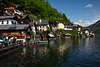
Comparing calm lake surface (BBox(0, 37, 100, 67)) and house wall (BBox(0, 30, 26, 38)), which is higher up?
house wall (BBox(0, 30, 26, 38))

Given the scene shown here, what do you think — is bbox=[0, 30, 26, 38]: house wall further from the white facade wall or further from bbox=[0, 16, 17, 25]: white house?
bbox=[0, 16, 17, 25]: white house

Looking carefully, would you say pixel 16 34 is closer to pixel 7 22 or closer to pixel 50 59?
pixel 7 22

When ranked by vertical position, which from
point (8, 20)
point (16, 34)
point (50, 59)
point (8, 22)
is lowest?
point (50, 59)

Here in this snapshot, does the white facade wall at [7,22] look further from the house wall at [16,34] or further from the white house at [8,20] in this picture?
the house wall at [16,34]

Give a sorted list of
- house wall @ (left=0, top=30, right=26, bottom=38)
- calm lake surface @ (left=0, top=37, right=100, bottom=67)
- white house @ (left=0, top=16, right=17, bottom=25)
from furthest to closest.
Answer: white house @ (left=0, top=16, right=17, bottom=25), house wall @ (left=0, top=30, right=26, bottom=38), calm lake surface @ (left=0, top=37, right=100, bottom=67)

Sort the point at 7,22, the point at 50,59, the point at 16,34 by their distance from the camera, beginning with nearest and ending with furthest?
1. the point at 50,59
2. the point at 16,34
3. the point at 7,22

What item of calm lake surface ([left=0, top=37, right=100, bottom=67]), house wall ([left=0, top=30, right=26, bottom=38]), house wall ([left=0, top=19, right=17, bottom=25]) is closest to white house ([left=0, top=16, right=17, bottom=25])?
house wall ([left=0, top=19, right=17, bottom=25])

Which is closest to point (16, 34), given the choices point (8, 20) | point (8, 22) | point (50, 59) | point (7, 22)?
point (8, 22)

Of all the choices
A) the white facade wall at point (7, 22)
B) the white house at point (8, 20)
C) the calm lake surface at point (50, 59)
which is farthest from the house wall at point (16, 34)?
the calm lake surface at point (50, 59)

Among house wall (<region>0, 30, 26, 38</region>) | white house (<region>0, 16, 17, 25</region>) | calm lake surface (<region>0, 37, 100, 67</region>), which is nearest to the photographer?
calm lake surface (<region>0, 37, 100, 67</region>)

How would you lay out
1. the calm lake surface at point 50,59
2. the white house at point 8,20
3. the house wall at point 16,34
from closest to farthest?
the calm lake surface at point 50,59 → the house wall at point 16,34 → the white house at point 8,20

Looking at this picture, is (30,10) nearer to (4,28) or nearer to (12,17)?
(12,17)

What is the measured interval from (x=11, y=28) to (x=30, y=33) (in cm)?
913

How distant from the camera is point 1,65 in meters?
22.5
